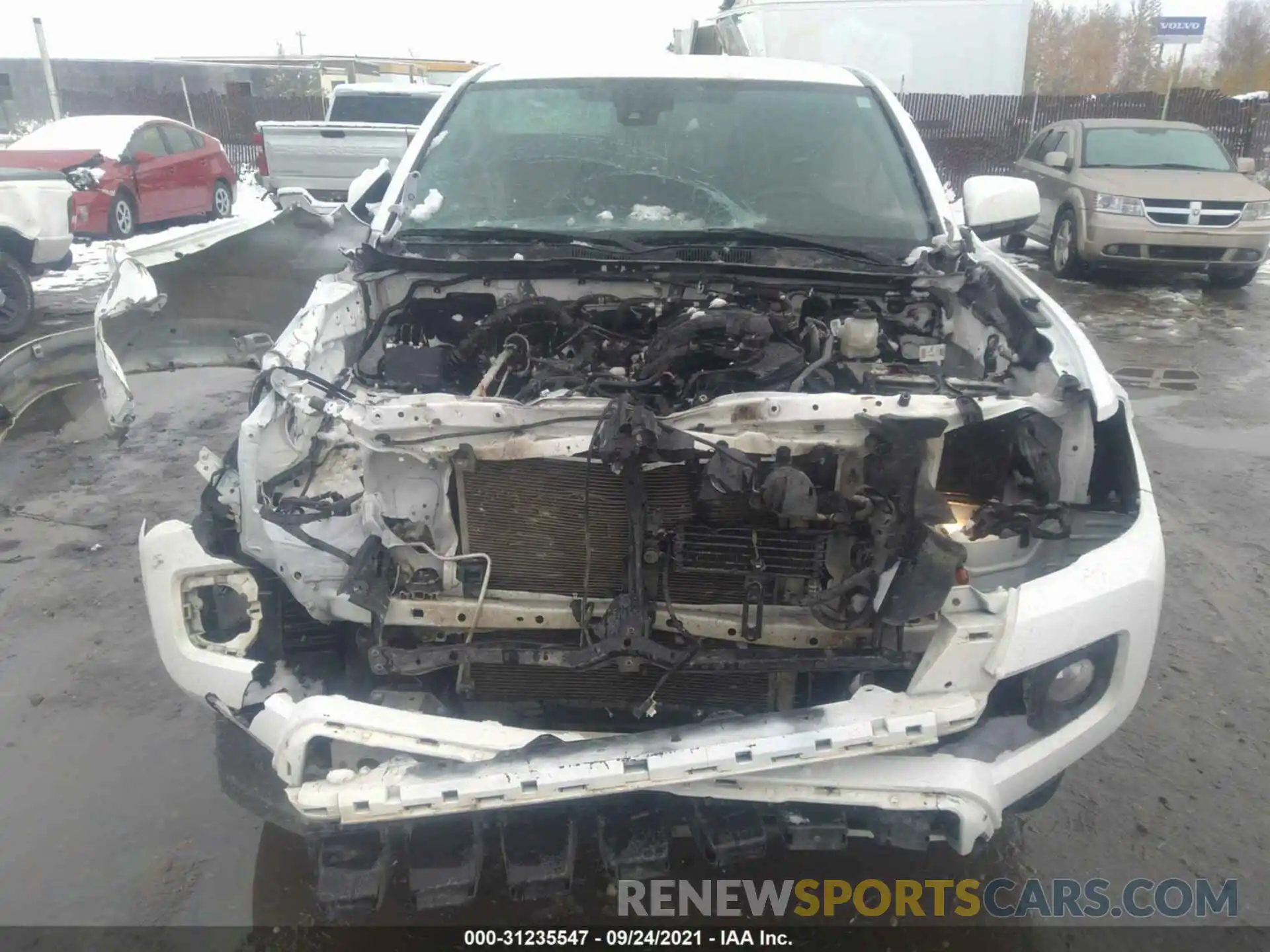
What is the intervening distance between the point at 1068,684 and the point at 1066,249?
359 inches

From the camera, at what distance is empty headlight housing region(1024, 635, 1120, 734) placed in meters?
2.06

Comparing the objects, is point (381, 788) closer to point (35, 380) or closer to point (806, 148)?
point (806, 148)

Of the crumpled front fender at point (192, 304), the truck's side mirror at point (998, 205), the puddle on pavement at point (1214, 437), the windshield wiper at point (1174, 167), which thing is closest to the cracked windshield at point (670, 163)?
the truck's side mirror at point (998, 205)

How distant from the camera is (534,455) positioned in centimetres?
212

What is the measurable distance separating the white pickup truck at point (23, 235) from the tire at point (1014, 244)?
31.8ft

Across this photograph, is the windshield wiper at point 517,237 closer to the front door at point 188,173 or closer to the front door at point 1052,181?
the front door at point 1052,181

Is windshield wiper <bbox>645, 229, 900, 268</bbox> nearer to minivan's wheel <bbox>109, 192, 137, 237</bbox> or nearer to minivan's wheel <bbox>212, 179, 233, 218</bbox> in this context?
minivan's wheel <bbox>109, 192, 137, 237</bbox>

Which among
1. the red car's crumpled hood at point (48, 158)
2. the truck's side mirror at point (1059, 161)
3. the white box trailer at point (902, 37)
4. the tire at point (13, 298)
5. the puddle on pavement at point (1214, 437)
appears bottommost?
the puddle on pavement at point (1214, 437)

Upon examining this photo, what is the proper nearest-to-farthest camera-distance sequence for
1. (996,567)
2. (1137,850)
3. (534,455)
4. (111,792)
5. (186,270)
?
(534,455), (996,567), (1137,850), (111,792), (186,270)

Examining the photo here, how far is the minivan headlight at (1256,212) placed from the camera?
29.5 feet

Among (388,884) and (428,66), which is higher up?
(428,66)

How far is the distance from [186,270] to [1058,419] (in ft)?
9.93

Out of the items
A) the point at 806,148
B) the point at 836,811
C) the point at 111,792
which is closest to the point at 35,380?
the point at 111,792

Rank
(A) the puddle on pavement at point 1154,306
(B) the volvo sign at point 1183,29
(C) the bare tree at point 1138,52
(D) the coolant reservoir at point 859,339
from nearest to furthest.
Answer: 1. (D) the coolant reservoir at point 859,339
2. (A) the puddle on pavement at point 1154,306
3. (B) the volvo sign at point 1183,29
4. (C) the bare tree at point 1138,52
